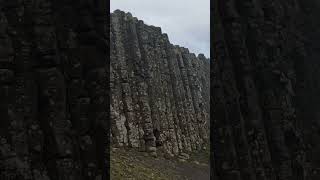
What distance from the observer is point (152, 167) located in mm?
52438

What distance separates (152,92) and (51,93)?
5614 cm

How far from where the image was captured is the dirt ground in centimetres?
4609

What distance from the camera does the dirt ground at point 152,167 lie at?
46094mm
